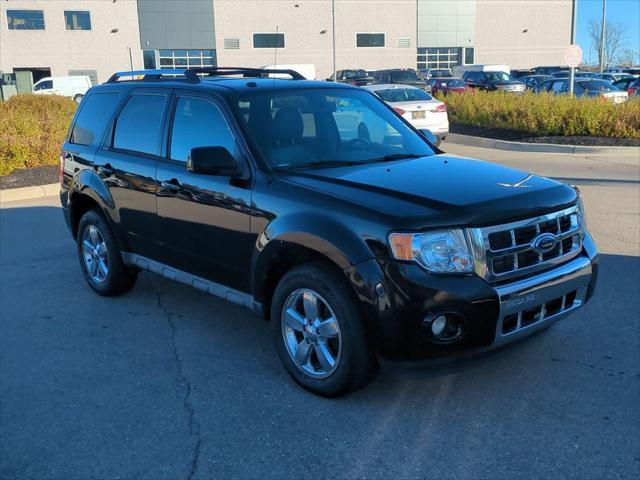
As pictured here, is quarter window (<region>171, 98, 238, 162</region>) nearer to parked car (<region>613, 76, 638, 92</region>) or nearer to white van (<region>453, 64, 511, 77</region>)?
parked car (<region>613, 76, 638, 92</region>)

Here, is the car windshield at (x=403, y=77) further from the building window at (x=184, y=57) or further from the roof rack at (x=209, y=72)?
the building window at (x=184, y=57)

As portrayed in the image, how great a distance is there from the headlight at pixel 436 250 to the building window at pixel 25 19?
56559 mm

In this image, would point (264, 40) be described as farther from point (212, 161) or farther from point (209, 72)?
point (212, 161)

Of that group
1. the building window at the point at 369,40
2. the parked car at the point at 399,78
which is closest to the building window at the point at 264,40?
the building window at the point at 369,40

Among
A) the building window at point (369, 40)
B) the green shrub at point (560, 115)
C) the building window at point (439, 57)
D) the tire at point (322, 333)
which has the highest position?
the building window at point (369, 40)

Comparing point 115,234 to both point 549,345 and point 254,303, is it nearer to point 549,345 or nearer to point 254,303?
point 254,303

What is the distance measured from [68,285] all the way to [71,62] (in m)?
52.6

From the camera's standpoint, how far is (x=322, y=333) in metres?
3.88

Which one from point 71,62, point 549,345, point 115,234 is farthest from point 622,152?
point 71,62

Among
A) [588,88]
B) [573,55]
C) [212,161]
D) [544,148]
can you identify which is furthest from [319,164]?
[588,88]

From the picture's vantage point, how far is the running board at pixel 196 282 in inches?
175

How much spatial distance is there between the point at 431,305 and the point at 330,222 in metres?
0.74

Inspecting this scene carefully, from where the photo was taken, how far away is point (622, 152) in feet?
48.3

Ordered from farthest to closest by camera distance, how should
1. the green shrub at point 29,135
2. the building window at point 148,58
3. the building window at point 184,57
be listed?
the building window at point 184,57, the building window at point 148,58, the green shrub at point 29,135
